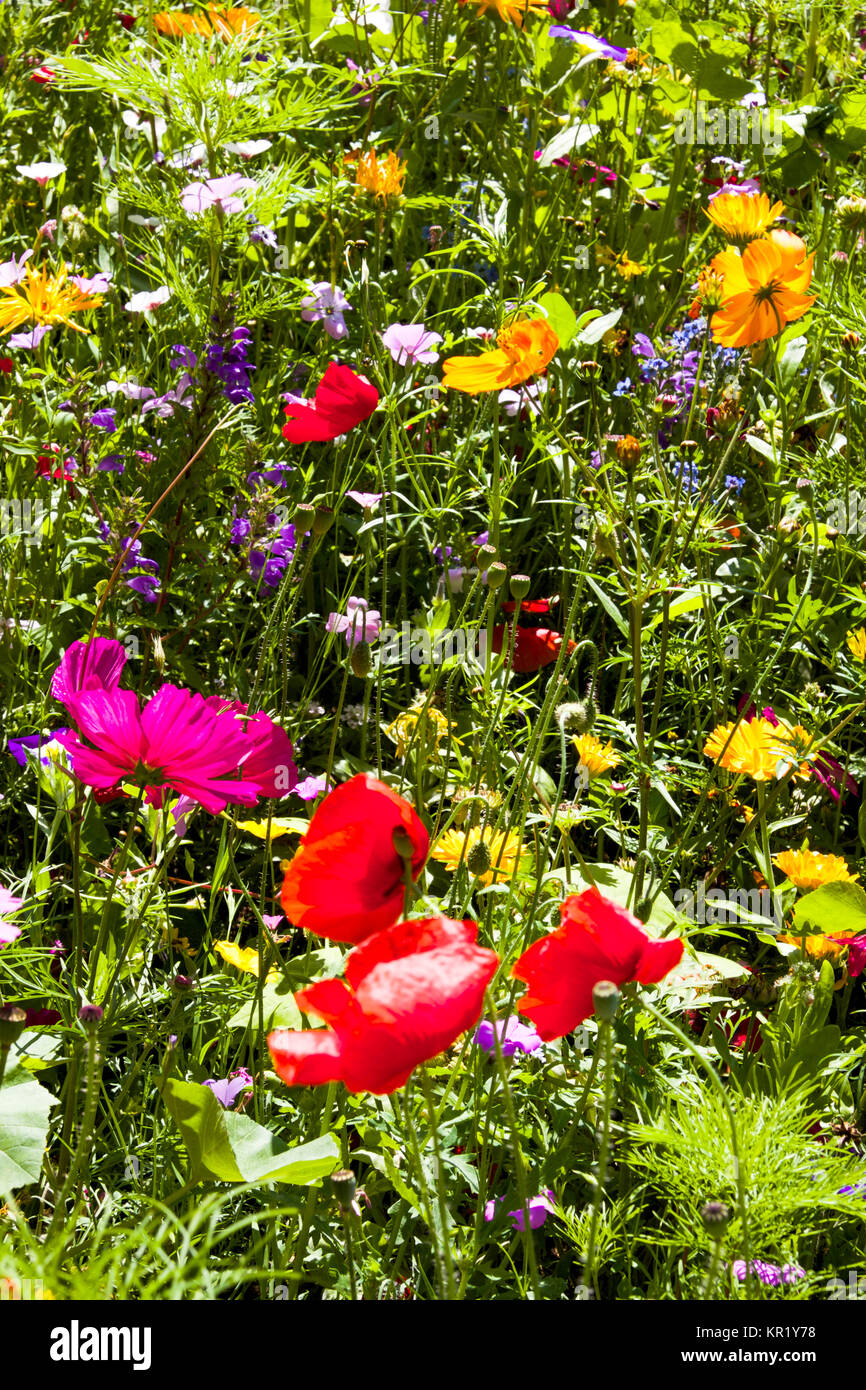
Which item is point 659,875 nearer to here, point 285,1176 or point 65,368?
point 285,1176

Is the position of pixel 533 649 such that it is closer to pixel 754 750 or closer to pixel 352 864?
pixel 754 750

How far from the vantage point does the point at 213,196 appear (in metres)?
1.68

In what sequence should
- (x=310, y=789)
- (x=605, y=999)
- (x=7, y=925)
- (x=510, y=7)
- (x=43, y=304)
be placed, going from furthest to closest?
(x=510, y=7) < (x=43, y=304) < (x=310, y=789) < (x=7, y=925) < (x=605, y=999)

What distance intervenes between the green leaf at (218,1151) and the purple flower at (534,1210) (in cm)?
20

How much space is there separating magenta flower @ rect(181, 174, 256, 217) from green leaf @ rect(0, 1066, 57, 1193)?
1.23 metres

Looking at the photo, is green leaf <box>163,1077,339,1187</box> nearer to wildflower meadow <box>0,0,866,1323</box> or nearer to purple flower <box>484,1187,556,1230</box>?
wildflower meadow <box>0,0,866,1323</box>

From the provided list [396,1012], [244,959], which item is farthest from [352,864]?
[244,959]

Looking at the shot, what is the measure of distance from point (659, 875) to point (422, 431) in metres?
0.84

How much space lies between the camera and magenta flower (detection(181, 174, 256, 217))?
1.68m

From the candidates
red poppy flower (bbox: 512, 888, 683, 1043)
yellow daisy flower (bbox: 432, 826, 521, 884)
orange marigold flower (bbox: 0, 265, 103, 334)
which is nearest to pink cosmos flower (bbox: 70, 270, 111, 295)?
orange marigold flower (bbox: 0, 265, 103, 334)

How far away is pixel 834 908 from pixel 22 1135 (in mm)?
755

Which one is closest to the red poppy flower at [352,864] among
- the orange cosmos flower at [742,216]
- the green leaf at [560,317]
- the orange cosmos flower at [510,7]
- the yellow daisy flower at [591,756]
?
the yellow daisy flower at [591,756]

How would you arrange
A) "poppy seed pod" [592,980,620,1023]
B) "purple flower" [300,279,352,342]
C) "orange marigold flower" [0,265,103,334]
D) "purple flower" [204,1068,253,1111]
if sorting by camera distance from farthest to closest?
"purple flower" [300,279,352,342] → "orange marigold flower" [0,265,103,334] → "purple flower" [204,1068,253,1111] → "poppy seed pod" [592,980,620,1023]

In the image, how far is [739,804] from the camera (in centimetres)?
142
